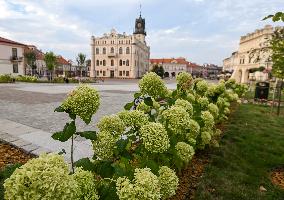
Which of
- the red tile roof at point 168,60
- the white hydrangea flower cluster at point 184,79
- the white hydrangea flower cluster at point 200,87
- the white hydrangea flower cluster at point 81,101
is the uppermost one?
the red tile roof at point 168,60

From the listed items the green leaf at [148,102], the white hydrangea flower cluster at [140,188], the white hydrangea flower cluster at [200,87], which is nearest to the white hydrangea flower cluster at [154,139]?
the white hydrangea flower cluster at [140,188]

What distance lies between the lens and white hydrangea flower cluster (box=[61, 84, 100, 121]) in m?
2.15

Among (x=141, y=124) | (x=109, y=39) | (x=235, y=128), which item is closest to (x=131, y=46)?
(x=109, y=39)

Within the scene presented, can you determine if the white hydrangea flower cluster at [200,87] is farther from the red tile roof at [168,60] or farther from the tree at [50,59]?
the red tile roof at [168,60]

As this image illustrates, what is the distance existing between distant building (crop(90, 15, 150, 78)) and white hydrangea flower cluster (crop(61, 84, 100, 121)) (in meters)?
80.8

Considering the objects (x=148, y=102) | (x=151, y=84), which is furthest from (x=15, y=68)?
(x=148, y=102)

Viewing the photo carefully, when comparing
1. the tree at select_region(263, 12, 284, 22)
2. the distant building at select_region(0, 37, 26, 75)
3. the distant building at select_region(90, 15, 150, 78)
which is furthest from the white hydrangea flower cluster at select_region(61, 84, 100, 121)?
the distant building at select_region(90, 15, 150, 78)

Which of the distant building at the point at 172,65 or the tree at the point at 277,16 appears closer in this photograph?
the tree at the point at 277,16

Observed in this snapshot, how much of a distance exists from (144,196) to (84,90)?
99 centimetres

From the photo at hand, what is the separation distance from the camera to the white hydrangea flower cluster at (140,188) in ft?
5.55

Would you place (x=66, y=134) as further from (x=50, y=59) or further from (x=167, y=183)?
(x=50, y=59)

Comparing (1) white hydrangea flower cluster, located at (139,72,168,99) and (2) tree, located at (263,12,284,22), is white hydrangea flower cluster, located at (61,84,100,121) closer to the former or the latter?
(1) white hydrangea flower cluster, located at (139,72,168,99)

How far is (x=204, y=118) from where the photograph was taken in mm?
5344

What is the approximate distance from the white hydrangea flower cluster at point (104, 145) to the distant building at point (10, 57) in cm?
4638
